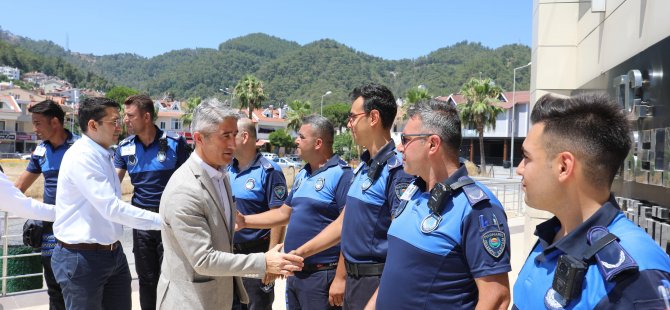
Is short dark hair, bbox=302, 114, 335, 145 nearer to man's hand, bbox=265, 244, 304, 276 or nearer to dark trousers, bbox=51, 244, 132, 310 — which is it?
man's hand, bbox=265, 244, 304, 276

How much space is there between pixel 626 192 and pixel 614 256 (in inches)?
171

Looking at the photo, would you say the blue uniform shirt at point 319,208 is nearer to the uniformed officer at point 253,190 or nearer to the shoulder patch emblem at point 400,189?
the uniformed officer at point 253,190

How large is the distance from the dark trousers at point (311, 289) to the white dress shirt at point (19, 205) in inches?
70.6

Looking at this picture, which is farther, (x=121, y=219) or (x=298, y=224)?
(x=298, y=224)

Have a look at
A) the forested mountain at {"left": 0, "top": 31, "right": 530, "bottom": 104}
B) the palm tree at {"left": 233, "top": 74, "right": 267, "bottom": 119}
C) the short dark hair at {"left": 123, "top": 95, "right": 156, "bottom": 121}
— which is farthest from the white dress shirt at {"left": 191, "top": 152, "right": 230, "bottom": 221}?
the forested mountain at {"left": 0, "top": 31, "right": 530, "bottom": 104}

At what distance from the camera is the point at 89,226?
3.58m

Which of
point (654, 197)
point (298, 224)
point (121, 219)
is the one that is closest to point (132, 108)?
point (121, 219)

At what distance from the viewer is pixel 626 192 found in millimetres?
5160

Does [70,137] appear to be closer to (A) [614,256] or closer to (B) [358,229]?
(B) [358,229]

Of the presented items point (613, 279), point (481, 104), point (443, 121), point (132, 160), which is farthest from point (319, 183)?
point (481, 104)

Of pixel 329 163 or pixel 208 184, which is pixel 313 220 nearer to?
pixel 329 163

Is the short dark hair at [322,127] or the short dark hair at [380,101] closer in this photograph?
the short dark hair at [380,101]

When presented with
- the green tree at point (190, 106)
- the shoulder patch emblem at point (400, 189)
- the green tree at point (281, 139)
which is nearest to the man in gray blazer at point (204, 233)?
the shoulder patch emblem at point (400, 189)

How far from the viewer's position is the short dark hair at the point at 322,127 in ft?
14.1
